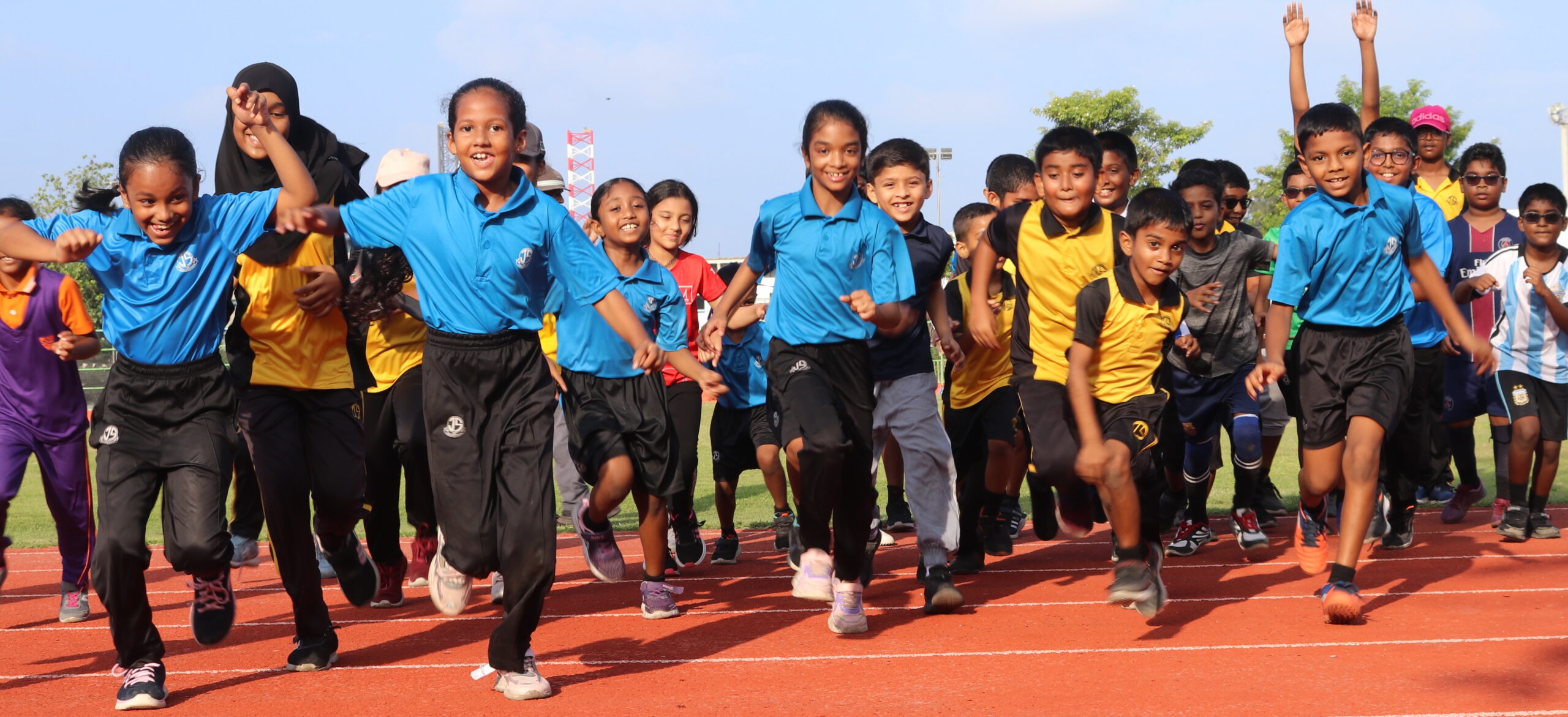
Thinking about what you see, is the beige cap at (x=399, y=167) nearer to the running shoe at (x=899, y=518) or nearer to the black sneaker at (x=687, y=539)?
the black sneaker at (x=687, y=539)

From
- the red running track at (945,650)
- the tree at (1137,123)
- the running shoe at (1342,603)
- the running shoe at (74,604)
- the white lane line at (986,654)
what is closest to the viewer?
the red running track at (945,650)

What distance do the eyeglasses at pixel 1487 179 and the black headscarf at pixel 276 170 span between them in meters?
7.02

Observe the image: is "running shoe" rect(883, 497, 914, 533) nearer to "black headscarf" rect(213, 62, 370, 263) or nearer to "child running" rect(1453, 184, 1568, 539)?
"child running" rect(1453, 184, 1568, 539)

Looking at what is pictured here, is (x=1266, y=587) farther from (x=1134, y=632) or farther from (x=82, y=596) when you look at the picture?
(x=82, y=596)

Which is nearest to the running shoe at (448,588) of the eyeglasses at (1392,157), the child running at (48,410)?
the child running at (48,410)

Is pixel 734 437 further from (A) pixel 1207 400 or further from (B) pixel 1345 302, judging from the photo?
(B) pixel 1345 302

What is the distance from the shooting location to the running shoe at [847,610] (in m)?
5.82

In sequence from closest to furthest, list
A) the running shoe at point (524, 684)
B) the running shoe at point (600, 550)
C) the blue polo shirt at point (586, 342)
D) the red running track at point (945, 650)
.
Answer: the red running track at point (945, 650), the running shoe at point (524, 684), the blue polo shirt at point (586, 342), the running shoe at point (600, 550)

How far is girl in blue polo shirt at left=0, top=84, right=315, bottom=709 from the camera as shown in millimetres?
4852

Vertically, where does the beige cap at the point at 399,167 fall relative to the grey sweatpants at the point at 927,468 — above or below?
above

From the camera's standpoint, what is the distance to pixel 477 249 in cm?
483

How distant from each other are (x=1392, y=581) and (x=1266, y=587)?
2.17 feet

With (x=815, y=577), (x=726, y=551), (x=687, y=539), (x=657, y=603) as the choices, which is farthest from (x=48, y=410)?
(x=815, y=577)

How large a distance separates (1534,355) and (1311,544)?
280cm
